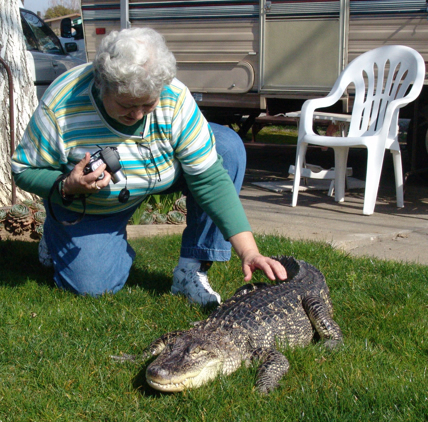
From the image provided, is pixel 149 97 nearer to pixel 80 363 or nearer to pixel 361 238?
pixel 80 363

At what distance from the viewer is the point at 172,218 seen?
5.09 metres

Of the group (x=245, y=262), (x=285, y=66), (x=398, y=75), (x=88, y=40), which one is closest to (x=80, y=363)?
(x=245, y=262)

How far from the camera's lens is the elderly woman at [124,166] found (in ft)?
8.59

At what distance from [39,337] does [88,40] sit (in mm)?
6455

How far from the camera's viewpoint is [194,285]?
3246 millimetres

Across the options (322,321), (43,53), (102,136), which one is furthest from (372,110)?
(43,53)

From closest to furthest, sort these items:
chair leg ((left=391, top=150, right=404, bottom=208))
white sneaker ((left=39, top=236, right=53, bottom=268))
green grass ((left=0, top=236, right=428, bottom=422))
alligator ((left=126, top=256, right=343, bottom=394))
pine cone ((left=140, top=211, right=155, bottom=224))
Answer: green grass ((left=0, top=236, right=428, bottom=422))
alligator ((left=126, top=256, right=343, bottom=394))
white sneaker ((left=39, top=236, right=53, bottom=268))
pine cone ((left=140, top=211, right=155, bottom=224))
chair leg ((left=391, top=150, right=404, bottom=208))

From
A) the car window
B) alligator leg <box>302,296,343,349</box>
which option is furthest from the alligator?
the car window

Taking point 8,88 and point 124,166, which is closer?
point 124,166

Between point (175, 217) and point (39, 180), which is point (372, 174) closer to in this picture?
point (175, 217)

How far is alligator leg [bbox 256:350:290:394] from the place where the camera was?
228 cm

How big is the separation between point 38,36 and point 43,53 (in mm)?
1292

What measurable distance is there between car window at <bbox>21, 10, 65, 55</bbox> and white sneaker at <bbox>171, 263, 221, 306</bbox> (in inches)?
292

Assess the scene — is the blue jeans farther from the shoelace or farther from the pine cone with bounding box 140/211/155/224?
the pine cone with bounding box 140/211/155/224
